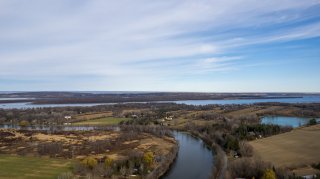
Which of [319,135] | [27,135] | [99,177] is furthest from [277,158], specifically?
[27,135]

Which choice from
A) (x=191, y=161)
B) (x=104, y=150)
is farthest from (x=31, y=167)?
(x=191, y=161)

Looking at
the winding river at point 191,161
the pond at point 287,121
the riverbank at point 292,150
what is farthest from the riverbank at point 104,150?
the pond at point 287,121

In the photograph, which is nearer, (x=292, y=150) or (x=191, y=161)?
(x=292, y=150)

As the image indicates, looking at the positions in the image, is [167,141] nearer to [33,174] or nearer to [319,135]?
[319,135]

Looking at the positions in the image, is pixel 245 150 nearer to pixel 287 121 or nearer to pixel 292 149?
pixel 292 149

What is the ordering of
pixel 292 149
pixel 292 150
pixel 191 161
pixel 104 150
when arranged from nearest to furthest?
pixel 292 150, pixel 191 161, pixel 292 149, pixel 104 150

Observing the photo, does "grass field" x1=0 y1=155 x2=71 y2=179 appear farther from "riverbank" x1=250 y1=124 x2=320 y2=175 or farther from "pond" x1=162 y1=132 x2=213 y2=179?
"riverbank" x1=250 y1=124 x2=320 y2=175
